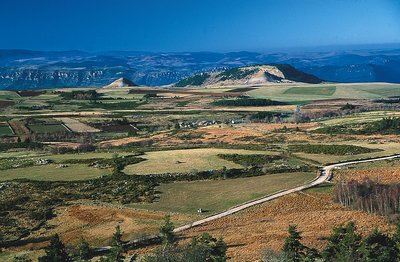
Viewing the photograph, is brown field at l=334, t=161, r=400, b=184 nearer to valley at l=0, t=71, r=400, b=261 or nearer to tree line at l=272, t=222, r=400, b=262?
valley at l=0, t=71, r=400, b=261

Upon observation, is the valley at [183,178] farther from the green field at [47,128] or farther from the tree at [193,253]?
the tree at [193,253]

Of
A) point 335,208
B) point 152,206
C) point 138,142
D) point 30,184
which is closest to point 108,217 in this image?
point 152,206

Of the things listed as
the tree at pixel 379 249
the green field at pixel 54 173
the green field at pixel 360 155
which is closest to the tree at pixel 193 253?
the tree at pixel 379 249

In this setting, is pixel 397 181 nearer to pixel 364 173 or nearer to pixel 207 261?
pixel 364 173

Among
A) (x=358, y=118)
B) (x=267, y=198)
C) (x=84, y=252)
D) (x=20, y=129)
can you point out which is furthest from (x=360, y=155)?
(x=20, y=129)

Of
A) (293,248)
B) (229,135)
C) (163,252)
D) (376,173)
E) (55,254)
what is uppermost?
(163,252)

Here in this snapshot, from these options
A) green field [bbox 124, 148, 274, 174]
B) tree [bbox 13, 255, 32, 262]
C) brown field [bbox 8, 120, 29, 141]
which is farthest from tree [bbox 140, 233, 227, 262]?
brown field [bbox 8, 120, 29, 141]

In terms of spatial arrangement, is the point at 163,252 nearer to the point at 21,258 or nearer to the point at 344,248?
the point at 344,248
